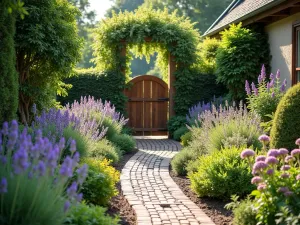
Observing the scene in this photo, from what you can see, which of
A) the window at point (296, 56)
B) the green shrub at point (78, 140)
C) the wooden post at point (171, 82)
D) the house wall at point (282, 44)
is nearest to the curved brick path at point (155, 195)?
the green shrub at point (78, 140)

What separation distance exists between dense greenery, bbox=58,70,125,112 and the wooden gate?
0.78 metres

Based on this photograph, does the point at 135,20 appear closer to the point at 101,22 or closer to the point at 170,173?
the point at 101,22

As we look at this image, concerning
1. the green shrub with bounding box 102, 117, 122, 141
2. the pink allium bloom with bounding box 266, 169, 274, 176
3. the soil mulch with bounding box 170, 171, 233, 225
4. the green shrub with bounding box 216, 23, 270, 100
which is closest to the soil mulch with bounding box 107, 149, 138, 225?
the soil mulch with bounding box 170, 171, 233, 225

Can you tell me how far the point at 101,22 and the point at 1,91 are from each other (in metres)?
8.99

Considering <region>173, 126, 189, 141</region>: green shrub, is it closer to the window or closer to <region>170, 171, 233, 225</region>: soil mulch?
the window

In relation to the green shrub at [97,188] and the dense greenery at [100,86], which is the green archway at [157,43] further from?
the green shrub at [97,188]

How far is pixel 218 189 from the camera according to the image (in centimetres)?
588

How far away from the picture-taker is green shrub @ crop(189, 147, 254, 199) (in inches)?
229

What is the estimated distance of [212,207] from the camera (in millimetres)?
5734

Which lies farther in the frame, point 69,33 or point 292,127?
point 69,33

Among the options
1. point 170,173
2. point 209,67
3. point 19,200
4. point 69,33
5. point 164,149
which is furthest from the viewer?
point 209,67

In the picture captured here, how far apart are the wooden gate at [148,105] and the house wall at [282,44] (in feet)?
14.2

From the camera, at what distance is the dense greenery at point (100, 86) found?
1444cm

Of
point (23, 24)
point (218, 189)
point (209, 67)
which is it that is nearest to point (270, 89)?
point (218, 189)
